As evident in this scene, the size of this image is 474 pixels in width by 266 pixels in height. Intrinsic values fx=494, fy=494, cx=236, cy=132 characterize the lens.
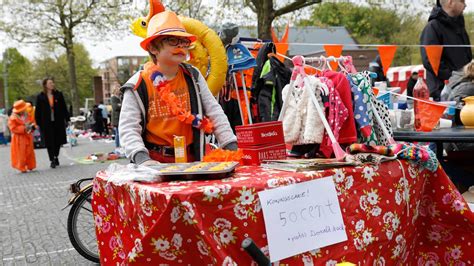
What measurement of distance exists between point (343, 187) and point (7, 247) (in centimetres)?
359

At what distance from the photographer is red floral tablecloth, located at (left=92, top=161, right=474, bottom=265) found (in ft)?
5.97

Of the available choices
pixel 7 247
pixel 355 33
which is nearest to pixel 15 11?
pixel 7 247

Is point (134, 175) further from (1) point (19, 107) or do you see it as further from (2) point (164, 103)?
(1) point (19, 107)

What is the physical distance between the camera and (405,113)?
383 centimetres

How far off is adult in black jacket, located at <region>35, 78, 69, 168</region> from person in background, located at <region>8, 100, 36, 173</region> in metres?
0.37

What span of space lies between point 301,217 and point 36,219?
450 centimetres

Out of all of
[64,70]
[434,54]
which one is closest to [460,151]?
[434,54]

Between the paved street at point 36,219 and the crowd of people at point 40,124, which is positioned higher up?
the crowd of people at point 40,124

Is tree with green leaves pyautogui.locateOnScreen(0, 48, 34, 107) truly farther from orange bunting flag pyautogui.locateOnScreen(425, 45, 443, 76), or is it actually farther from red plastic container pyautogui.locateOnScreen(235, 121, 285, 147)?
red plastic container pyautogui.locateOnScreen(235, 121, 285, 147)

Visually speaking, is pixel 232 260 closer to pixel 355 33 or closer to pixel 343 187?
pixel 343 187

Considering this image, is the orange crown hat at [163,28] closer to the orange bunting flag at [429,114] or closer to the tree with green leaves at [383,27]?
the orange bunting flag at [429,114]

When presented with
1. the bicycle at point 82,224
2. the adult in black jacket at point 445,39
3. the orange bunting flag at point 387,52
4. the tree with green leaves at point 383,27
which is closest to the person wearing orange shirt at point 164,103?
the bicycle at point 82,224

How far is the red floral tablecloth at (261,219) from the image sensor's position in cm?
182

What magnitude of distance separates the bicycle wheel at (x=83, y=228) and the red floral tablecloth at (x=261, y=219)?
1630 millimetres
